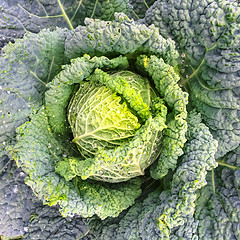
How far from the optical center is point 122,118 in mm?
2160

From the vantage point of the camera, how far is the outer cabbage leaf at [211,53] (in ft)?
6.50

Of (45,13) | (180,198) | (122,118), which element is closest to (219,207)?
(180,198)

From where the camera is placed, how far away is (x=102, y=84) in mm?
2275

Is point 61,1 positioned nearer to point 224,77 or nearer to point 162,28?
point 162,28

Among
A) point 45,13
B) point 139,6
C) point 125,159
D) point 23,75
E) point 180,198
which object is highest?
point 45,13

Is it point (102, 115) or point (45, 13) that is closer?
point (102, 115)

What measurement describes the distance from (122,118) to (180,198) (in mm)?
819

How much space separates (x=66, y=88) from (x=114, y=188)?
3.89ft

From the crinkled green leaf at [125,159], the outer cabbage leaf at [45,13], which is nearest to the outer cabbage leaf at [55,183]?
the crinkled green leaf at [125,159]

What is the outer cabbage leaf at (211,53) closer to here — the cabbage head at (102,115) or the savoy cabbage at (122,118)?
the savoy cabbage at (122,118)

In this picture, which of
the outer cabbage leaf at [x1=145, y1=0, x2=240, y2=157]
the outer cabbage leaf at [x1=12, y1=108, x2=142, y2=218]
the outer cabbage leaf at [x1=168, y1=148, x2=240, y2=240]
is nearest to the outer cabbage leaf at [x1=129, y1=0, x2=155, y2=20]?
the outer cabbage leaf at [x1=145, y1=0, x2=240, y2=157]

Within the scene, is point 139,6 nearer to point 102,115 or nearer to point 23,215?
point 102,115

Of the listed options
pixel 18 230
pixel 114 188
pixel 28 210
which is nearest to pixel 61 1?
pixel 114 188

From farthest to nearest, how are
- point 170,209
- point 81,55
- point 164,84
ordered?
point 81,55 → point 164,84 → point 170,209
